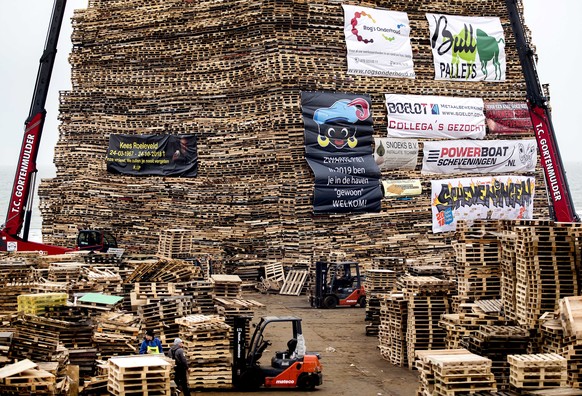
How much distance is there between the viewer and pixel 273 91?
3431cm

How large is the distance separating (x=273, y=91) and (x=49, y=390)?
22.6 m

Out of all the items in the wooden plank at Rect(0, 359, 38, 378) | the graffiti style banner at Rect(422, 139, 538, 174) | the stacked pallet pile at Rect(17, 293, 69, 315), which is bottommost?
the wooden plank at Rect(0, 359, 38, 378)

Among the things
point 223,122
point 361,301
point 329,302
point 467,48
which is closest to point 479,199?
point 467,48

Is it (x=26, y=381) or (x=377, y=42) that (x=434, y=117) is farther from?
(x=26, y=381)

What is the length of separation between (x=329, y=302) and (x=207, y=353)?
11.4m

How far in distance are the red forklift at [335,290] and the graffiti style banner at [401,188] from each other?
6.45 metres

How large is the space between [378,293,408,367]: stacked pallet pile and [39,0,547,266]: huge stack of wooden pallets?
1243 centimetres

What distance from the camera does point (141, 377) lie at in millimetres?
13250

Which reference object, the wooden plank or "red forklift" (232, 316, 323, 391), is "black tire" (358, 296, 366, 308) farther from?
the wooden plank

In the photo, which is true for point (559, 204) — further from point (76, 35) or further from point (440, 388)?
point (76, 35)

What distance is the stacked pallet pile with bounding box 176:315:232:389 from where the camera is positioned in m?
16.9

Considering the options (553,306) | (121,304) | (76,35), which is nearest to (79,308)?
(121,304)

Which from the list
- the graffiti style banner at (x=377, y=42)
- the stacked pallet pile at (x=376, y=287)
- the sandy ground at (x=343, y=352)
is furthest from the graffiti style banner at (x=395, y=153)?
the stacked pallet pile at (x=376, y=287)

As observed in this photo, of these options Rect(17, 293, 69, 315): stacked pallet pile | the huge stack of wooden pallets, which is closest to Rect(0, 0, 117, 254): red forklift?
→ the huge stack of wooden pallets
